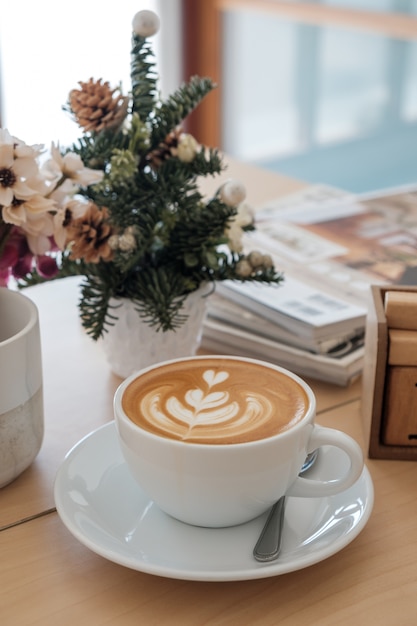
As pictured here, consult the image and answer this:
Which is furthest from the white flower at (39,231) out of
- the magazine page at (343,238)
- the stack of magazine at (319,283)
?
the magazine page at (343,238)

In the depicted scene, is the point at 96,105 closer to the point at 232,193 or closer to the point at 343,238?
the point at 232,193

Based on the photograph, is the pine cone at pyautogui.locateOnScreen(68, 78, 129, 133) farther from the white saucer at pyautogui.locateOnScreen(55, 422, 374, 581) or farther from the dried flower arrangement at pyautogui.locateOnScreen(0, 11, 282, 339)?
the white saucer at pyautogui.locateOnScreen(55, 422, 374, 581)

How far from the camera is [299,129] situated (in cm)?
323

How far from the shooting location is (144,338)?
2.62 ft

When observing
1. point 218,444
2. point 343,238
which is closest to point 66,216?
point 218,444

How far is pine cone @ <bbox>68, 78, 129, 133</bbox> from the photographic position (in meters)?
0.74

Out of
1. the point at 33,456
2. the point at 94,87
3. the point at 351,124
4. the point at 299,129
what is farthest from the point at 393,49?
the point at 33,456

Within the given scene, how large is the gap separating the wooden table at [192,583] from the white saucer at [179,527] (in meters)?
0.02

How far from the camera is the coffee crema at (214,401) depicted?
57 cm

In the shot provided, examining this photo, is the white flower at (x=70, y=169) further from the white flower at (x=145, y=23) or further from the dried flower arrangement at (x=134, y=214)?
the white flower at (x=145, y=23)

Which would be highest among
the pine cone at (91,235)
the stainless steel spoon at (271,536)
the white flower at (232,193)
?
the white flower at (232,193)

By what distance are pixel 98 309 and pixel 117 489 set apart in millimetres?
185

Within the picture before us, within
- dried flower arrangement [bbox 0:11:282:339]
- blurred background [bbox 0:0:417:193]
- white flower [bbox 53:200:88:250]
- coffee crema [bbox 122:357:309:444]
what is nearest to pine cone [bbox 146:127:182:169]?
dried flower arrangement [bbox 0:11:282:339]

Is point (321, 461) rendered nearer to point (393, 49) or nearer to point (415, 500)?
point (415, 500)
